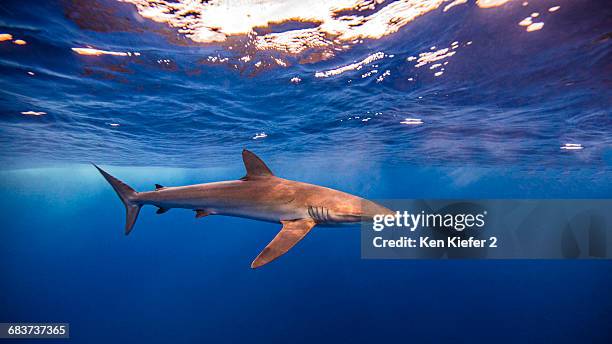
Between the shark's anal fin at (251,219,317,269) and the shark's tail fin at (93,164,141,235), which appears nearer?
the shark's anal fin at (251,219,317,269)

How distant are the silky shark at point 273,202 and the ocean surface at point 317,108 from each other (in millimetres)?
3861

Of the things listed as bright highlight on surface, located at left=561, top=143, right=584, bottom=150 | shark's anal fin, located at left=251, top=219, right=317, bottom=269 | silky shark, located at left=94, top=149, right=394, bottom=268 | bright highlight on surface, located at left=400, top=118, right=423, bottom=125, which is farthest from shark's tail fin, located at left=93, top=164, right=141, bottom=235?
bright highlight on surface, located at left=561, top=143, right=584, bottom=150

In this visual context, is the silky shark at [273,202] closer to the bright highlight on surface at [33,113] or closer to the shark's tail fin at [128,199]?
the shark's tail fin at [128,199]

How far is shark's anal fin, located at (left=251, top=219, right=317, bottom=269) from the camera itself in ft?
11.8

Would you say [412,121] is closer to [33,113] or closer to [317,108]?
[317,108]

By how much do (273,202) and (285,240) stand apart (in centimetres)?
119

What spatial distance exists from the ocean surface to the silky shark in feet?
12.7

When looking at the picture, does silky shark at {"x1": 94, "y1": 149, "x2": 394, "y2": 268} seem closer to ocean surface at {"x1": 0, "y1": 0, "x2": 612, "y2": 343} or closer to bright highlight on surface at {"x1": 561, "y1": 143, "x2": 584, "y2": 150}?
ocean surface at {"x1": 0, "y1": 0, "x2": 612, "y2": 343}

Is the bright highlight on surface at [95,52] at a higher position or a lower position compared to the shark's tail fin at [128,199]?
higher

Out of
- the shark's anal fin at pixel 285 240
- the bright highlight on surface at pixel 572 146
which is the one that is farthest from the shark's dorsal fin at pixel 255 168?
the bright highlight on surface at pixel 572 146

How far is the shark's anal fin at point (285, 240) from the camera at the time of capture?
3604mm

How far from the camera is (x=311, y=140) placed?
19859mm

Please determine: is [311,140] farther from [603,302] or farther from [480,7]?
[603,302]

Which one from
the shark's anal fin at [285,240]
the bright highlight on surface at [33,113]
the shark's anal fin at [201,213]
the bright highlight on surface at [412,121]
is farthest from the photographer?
the bright highlight on surface at [412,121]
